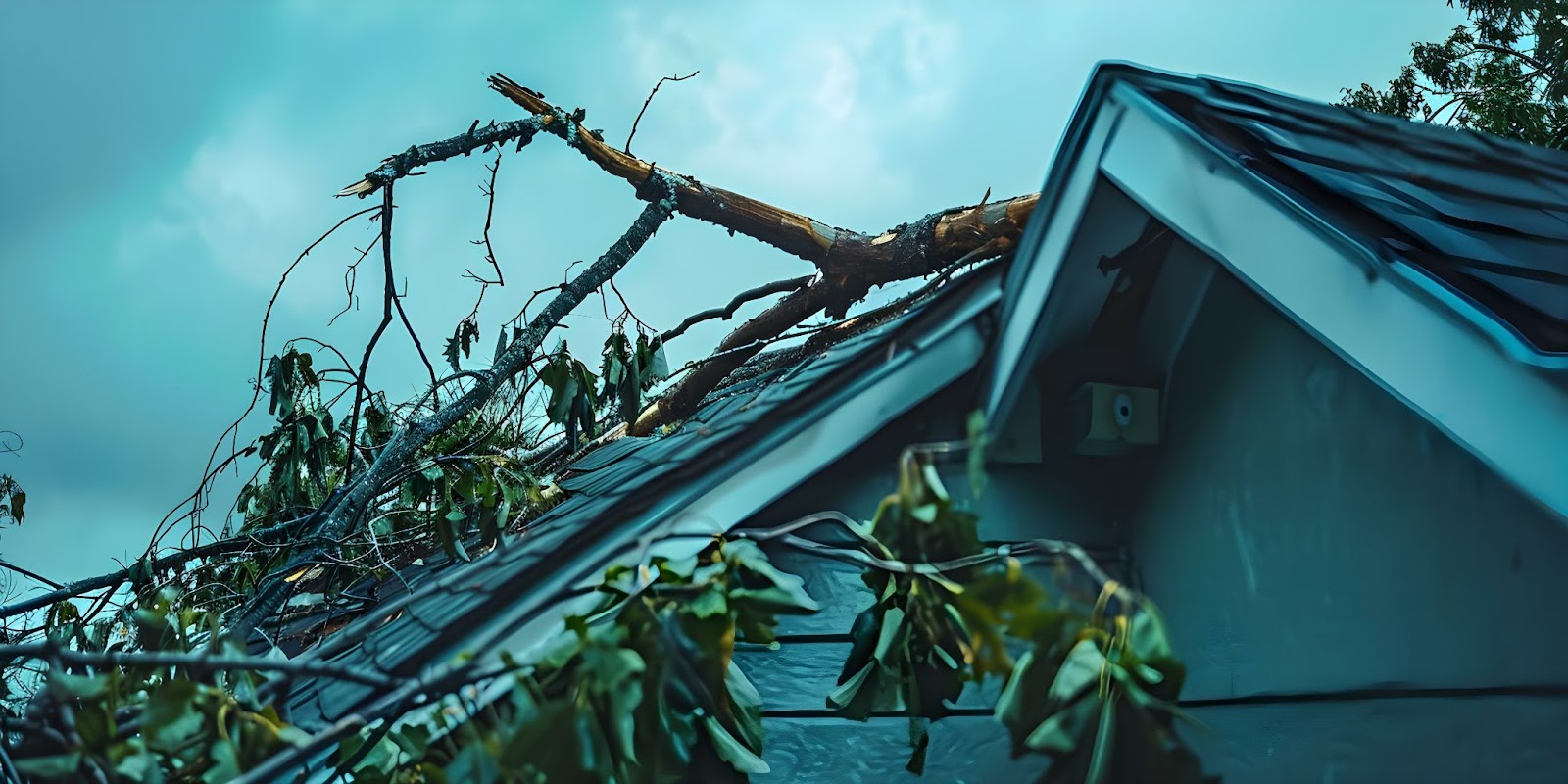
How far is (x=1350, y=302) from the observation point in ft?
5.79

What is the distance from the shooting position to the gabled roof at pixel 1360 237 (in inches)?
58.7

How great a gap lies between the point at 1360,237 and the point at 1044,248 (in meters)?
0.83

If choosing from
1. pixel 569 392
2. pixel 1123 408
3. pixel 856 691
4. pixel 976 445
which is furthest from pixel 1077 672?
pixel 569 392

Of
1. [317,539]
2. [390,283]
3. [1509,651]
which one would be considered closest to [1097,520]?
[1509,651]

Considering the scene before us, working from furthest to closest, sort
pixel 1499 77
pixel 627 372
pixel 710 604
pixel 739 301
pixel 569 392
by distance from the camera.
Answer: pixel 1499 77 → pixel 739 301 → pixel 627 372 → pixel 569 392 → pixel 710 604

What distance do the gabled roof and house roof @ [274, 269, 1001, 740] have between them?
20 cm

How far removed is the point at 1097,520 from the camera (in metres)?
2.87

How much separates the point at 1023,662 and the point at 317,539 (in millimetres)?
3447

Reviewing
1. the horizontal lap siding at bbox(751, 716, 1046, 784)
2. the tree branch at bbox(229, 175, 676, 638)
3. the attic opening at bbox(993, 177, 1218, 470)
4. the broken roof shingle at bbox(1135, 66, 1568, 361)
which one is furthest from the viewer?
the tree branch at bbox(229, 175, 676, 638)

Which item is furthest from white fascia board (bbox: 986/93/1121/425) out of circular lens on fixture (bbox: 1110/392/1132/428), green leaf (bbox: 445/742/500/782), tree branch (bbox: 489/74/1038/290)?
tree branch (bbox: 489/74/1038/290)

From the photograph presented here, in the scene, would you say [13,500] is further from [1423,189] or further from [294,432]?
[1423,189]

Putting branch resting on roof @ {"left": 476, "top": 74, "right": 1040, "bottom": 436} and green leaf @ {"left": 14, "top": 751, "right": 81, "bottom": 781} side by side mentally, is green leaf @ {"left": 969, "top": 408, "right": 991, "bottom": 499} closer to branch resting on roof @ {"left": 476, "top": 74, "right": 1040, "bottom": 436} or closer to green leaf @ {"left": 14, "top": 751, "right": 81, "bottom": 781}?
green leaf @ {"left": 14, "top": 751, "right": 81, "bottom": 781}

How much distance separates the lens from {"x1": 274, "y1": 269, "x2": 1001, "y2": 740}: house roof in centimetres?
215

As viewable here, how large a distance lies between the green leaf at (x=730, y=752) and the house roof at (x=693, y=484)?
14.1 inches
